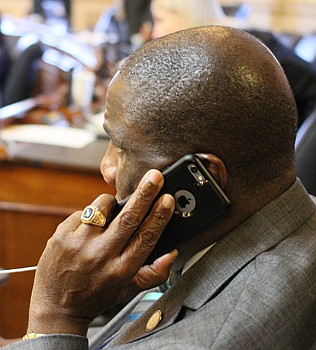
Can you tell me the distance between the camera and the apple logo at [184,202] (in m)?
0.97

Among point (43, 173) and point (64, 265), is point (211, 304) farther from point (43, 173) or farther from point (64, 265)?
point (43, 173)

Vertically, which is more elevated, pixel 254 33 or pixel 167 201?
pixel 167 201

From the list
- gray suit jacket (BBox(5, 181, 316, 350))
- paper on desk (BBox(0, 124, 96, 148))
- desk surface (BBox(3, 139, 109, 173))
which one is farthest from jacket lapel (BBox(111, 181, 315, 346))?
paper on desk (BBox(0, 124, 96, 148))

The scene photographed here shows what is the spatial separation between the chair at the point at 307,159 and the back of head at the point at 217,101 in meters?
0.54

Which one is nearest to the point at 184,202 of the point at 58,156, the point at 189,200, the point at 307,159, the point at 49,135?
the point at 189,200

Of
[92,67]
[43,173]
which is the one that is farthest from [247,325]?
[92,67]

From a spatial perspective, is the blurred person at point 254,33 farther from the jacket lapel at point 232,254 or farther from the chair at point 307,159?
the jacket lapel at point 232,254

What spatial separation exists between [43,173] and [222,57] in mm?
1464

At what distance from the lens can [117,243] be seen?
975mm

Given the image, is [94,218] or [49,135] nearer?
[94,218]

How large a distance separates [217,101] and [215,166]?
8 cm

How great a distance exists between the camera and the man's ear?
3.06 ft

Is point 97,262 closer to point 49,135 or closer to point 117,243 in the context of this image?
point 117,243

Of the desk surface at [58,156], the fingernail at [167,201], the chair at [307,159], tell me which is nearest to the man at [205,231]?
the fingernail at [167,201]
